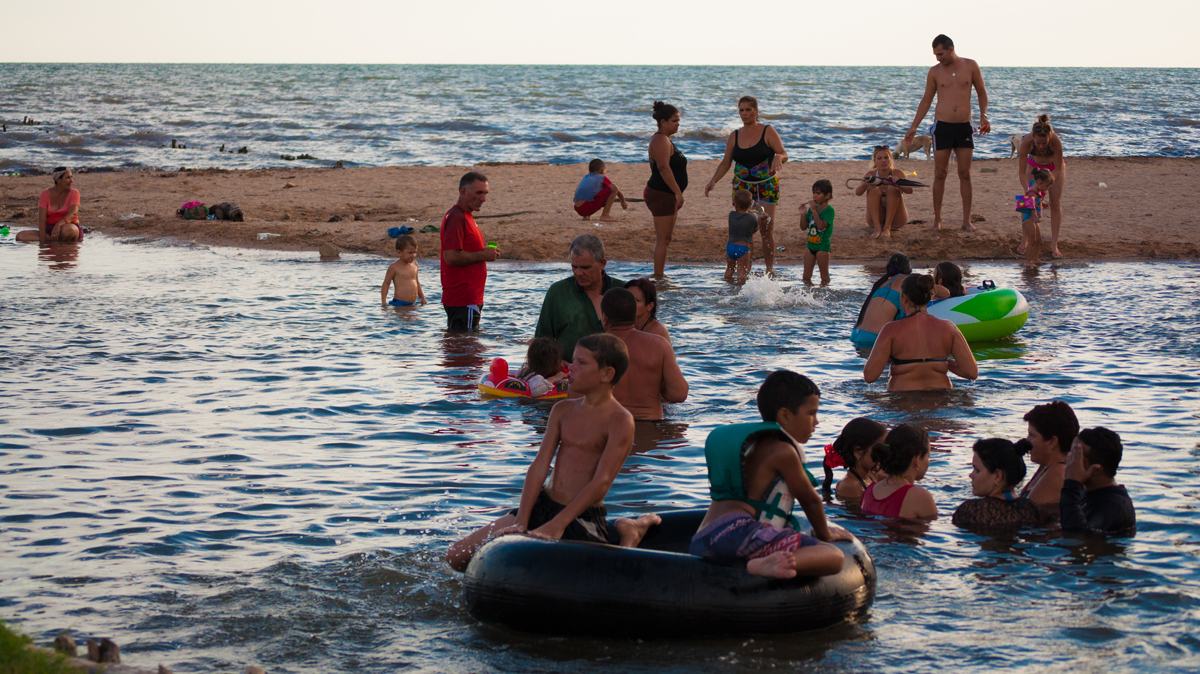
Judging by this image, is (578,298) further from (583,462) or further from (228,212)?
(228,212)

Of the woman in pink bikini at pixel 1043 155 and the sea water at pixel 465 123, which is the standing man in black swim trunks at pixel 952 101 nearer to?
the woman in pink bikini at pixel 1043 155

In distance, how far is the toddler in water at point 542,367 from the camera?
7.68 metres

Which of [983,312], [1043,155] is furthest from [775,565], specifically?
[1043,155]

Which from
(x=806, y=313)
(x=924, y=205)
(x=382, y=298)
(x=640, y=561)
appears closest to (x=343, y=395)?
(x=382, y=298)

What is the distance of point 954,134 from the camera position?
14.3 meters

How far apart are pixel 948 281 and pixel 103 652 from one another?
799 centimetres

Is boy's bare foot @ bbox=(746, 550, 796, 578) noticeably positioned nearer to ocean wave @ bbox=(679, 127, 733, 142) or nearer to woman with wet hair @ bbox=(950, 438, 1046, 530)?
woman with wet hair @ bbox=(950, 438, 1046, 530)

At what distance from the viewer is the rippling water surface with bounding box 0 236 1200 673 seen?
4.18 m

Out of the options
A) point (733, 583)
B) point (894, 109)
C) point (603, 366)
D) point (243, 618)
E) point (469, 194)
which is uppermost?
point (894, 109)

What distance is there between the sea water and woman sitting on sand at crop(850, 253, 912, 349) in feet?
66.8

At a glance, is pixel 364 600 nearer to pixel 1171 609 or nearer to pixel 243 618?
pixel 243 618

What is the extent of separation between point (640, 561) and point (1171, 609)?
2.28 metres

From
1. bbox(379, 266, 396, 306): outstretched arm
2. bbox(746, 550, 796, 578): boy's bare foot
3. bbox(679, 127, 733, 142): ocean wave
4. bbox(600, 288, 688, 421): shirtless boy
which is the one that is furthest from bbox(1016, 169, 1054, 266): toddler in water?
bbox(679, 127, 733, 142): ocean wave

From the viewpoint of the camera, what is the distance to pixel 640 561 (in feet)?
13.4
